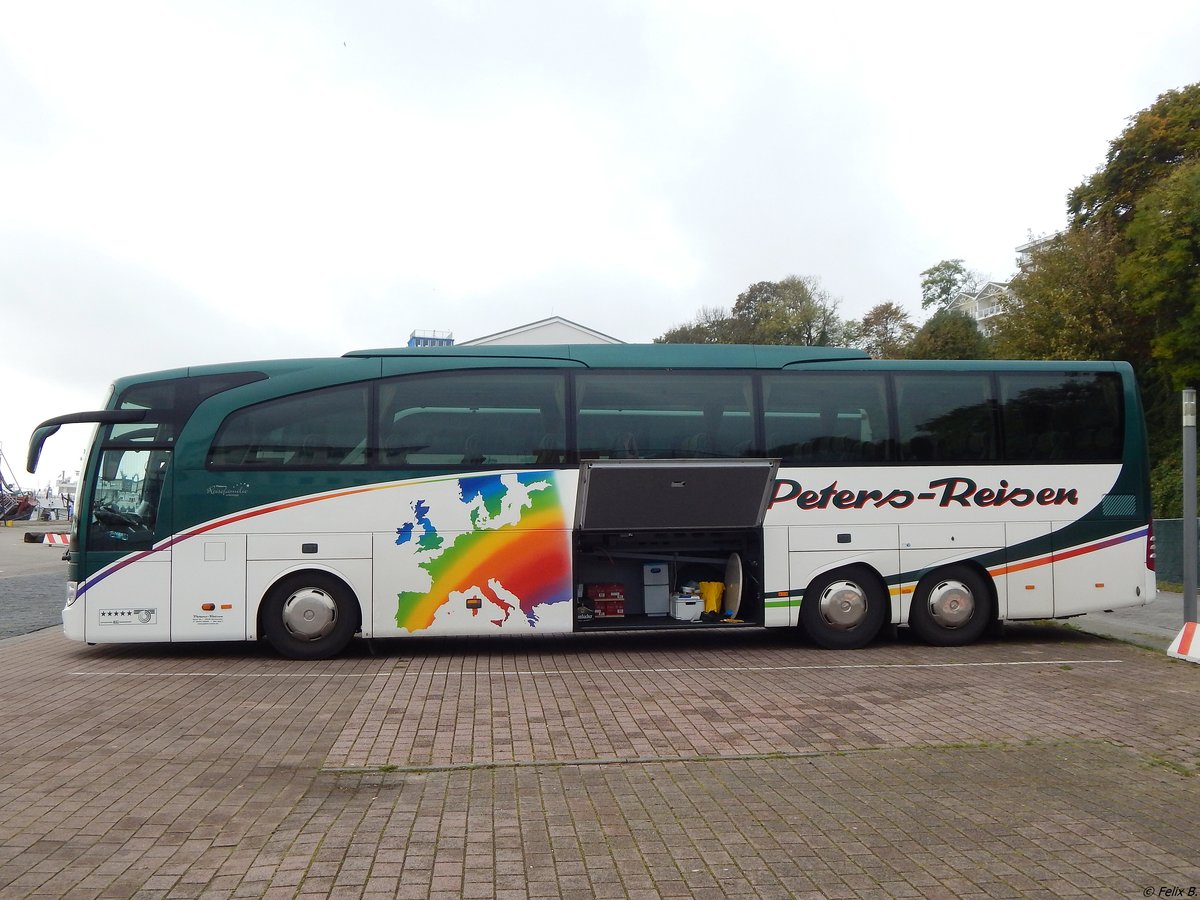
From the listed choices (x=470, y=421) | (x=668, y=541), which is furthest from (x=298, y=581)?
(x=668, y=541)

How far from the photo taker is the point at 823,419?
12.6 m

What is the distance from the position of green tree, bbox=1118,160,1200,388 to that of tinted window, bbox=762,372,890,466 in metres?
19.6

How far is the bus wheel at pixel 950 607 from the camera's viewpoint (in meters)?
12.9

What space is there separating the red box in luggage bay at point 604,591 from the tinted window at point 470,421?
158 centimetres

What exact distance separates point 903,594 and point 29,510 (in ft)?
255

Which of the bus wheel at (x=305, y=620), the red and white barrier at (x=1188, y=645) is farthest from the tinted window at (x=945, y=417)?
the bus wheel at (x=305, y=620)

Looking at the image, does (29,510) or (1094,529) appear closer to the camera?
(1094,529)

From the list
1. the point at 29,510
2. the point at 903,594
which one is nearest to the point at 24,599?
the point at 903,594

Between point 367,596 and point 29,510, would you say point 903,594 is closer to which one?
point 367,596

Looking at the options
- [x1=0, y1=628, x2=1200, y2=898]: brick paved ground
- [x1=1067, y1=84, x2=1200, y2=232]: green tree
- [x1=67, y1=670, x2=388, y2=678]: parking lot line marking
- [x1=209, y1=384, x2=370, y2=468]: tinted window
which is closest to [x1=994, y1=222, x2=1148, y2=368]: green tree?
[x1=1067, y1=84, x2=1200, y2=232]: green tree

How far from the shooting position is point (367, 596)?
39.3ft

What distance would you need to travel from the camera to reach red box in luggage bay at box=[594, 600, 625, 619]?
41.1 ft

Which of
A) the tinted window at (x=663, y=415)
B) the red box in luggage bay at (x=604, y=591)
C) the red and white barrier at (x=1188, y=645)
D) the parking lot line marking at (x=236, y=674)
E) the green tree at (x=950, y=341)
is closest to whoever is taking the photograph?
the parking lot line marking at (x=236, y=674)

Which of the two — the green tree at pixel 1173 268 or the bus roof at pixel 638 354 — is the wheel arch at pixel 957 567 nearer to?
the bus roof at pixel 638 354
